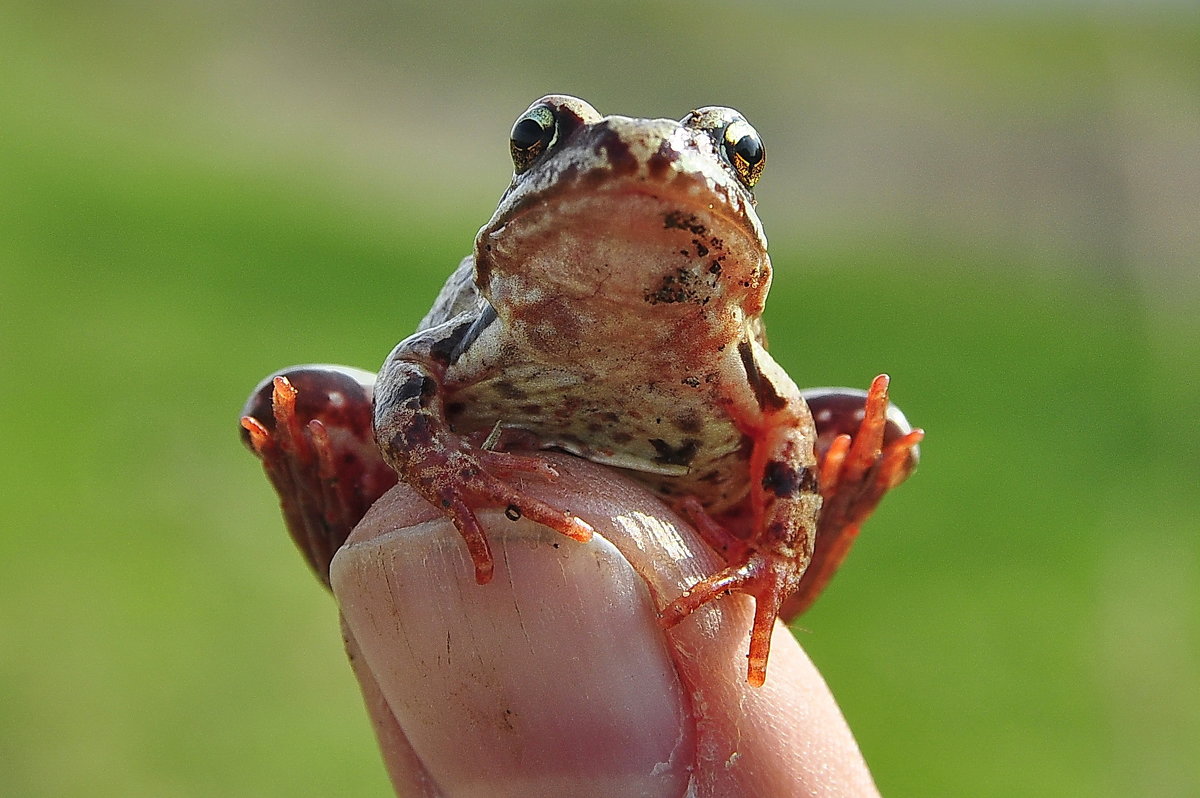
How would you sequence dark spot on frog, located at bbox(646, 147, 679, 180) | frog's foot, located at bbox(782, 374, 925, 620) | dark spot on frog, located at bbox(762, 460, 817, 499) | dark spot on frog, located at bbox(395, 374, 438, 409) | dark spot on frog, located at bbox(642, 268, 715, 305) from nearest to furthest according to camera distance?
dark spot on frog, located at bbox(646, 147, 679, 180)
dark spot on frog, located at bbox(642, 268, 715, 305)
dark spot on frog, located at bbox(395, 374, 438, 409)
dark spot on frog, located at bbox(762, 460, 817, 499)
frog's foot, located at bbox(782, 374, 925, 620)

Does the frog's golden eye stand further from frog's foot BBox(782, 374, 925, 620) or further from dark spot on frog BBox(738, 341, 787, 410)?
frog's foot BBox(782, 374, 925, 620)

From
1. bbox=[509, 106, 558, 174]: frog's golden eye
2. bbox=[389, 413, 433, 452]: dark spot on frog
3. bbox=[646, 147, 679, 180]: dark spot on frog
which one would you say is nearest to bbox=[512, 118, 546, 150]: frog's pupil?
bbox=[509, 106, 558, 174]: frog's golden eye

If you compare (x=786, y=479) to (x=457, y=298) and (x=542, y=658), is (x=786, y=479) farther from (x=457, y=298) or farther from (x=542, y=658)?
(x=457, y=298)

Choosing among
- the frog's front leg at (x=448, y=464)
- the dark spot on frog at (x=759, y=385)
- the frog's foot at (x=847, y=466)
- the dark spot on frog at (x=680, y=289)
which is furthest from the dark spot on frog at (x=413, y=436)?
the frog's foot at (x=847, y=466)

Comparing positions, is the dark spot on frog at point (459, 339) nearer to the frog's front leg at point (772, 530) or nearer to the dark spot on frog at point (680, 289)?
the dark spot on frog at point (680, 289)

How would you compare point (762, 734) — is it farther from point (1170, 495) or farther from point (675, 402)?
point (1170, 495)
